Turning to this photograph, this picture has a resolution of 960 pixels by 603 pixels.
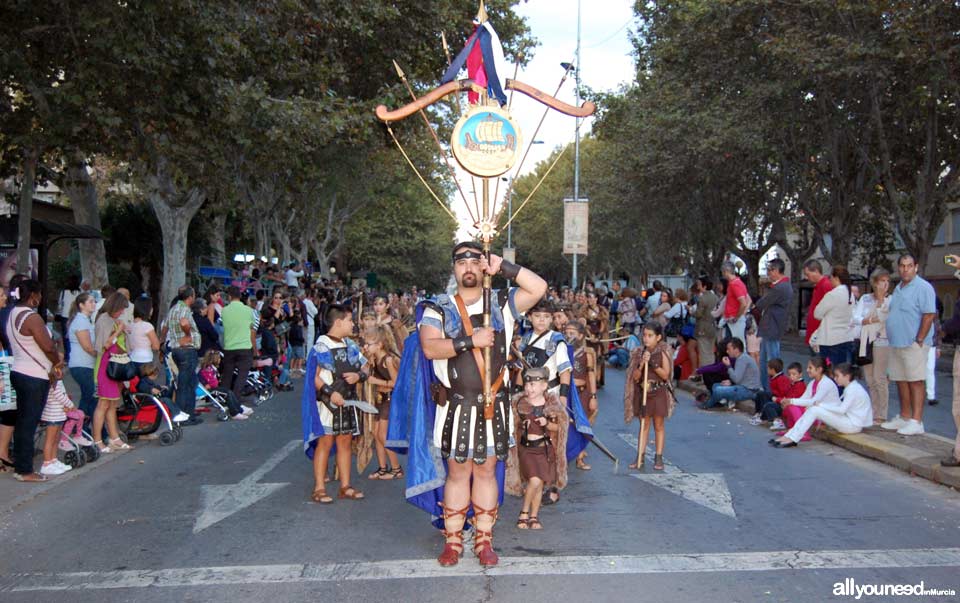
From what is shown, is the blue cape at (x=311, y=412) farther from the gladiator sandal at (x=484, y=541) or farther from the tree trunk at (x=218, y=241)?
the tree trunk at (x=218, y=241)

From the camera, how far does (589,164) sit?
55438mm

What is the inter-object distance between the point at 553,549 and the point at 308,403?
98.7 inches

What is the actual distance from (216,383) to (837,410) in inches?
339

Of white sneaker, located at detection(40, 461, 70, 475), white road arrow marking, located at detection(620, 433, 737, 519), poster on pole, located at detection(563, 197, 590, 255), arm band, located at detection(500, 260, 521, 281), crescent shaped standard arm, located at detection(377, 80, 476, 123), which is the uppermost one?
poster on pole, located at detection(563, 197, 590, 255)

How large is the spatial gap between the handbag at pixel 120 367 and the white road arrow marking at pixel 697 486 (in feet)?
18.4

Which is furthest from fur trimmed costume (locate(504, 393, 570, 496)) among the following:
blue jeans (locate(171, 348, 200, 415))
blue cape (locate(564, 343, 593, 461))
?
blue jeans (locate(171, 348, 200, 415))

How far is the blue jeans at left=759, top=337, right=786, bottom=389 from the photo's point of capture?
1259cm

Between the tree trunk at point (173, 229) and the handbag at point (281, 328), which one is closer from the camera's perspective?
the handbag at point (281, 328)

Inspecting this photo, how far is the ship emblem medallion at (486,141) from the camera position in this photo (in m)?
5.94

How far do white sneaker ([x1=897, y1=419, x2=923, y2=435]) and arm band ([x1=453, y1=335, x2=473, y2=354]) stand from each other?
6.65 m

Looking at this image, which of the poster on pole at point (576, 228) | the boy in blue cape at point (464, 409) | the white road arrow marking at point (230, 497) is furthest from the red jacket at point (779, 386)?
the poster on pole at point (576, 228)

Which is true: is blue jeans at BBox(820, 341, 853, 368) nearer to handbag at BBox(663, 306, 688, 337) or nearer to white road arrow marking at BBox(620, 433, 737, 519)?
white road arrow marking at BBox(620, 433, 737, 519)

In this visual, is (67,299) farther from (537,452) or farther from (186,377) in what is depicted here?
(537,452)

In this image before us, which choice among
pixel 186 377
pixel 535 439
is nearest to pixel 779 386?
pixel 535 439
